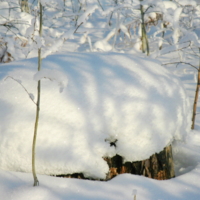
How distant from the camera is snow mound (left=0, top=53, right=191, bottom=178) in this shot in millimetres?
1552

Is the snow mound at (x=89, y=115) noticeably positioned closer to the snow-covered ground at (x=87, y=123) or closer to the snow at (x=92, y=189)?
the snow-covered ground at (x=87, y=123)

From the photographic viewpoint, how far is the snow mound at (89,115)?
155cm

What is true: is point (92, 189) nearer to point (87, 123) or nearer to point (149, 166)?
point (87, 123)

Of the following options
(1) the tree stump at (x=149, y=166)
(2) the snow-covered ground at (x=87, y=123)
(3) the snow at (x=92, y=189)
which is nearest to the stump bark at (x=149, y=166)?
(1) the tree stump at (x=149, y=166)

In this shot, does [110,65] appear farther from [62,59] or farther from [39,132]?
[39,132]

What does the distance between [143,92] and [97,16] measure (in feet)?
28.8

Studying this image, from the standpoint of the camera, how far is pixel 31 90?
174 cm

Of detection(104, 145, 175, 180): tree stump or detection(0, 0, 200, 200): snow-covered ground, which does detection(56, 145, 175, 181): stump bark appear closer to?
detection(104, 145, 175, 180): tree stump

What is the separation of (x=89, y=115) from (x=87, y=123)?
56mm

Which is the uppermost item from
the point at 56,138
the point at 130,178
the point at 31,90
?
the point at 31,90

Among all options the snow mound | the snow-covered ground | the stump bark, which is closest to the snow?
the snow-covered ground

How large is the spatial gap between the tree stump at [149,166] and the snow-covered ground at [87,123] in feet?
0.35

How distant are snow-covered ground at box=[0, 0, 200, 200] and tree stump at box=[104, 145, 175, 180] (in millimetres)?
106

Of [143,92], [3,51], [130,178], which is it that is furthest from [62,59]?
[3,51]
